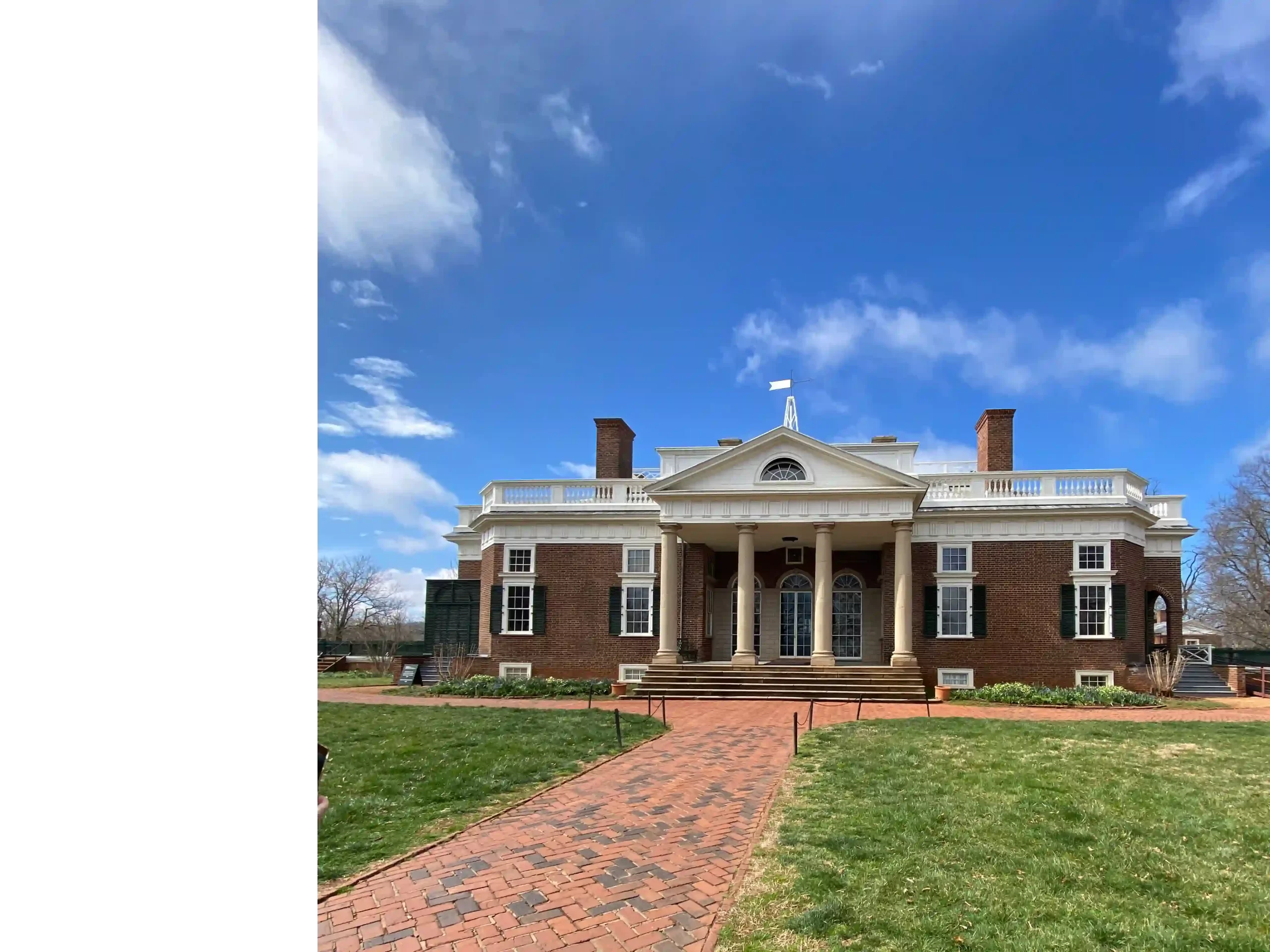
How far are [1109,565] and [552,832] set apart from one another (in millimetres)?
21221

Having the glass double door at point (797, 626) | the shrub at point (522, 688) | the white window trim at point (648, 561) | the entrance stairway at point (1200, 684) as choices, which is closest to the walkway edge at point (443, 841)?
the shrub at point (522, 688)

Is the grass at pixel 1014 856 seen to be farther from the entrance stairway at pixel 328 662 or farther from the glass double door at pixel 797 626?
the entrance stairway at pixel 328 662

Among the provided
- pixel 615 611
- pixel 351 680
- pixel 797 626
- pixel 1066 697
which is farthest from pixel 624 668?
pixel 1066 697

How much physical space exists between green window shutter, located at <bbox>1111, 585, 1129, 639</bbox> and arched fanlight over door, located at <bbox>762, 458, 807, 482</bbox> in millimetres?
9273

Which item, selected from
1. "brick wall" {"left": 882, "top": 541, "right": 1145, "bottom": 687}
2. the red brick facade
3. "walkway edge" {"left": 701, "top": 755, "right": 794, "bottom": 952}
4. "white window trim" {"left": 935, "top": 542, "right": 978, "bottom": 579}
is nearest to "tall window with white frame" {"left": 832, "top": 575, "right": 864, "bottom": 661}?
the red brick facade

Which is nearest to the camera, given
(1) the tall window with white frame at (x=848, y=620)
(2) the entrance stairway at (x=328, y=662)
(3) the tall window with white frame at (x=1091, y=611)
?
(3) the tall window with white frame at (x=1091, y=611)

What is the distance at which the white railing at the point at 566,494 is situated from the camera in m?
26.6

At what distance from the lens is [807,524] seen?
23.1 meters

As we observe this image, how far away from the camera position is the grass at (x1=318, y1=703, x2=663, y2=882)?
7453mm

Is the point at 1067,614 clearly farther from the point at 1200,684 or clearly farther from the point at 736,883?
the point at 736,883

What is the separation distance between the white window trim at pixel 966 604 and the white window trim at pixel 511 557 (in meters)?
12.3

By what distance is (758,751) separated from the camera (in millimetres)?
12461
